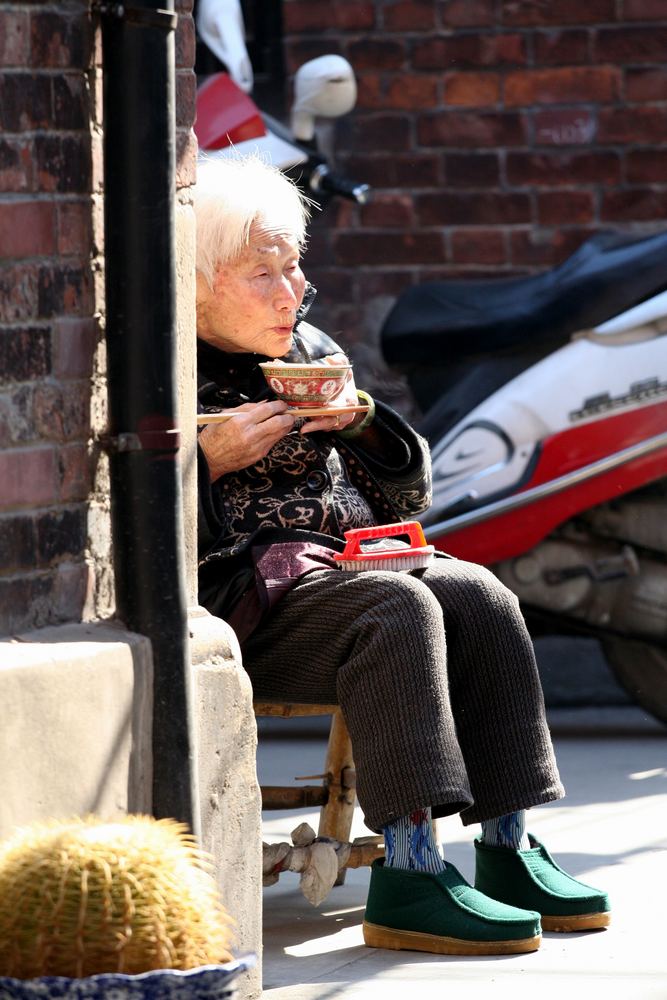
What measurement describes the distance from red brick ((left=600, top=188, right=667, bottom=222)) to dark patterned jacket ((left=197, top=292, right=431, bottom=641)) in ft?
11.8

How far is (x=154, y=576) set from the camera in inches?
112

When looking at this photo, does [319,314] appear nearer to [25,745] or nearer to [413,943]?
[413,943]

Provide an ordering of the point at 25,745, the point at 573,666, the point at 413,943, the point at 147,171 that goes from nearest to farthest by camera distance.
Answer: the point at 25,745 < the point at 147,171 < the point at 413,943 < the point at 573,666

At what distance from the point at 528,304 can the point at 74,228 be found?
2.92 m

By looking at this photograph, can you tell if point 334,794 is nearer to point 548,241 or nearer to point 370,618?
point 370,618

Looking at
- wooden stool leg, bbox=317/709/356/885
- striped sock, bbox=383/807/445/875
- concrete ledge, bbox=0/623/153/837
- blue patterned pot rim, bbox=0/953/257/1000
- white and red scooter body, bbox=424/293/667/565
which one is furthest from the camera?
white and red scooter body, bbox=424/293/667/565

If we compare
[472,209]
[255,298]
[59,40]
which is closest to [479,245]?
[472,209]

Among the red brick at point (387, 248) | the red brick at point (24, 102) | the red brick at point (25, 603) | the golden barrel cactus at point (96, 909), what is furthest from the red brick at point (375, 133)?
the golden barrel cactus at point (96, 909)

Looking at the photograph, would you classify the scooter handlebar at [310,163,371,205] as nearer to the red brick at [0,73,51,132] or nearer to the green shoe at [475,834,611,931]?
the green shoe at [475,834,611,931]

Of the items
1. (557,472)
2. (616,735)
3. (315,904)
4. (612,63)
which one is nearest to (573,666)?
(616,735)

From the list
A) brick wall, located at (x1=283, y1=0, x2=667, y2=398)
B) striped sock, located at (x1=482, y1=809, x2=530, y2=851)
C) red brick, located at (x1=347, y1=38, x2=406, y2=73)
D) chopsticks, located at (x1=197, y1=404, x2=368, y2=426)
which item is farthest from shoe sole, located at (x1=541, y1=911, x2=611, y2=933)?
red brick, located at (x1=347, y1=38, x2=406, y2=73)

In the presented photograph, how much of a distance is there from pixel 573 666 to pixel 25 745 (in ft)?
15.1

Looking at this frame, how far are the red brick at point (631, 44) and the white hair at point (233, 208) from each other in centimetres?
379

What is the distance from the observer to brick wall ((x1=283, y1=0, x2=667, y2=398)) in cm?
707
